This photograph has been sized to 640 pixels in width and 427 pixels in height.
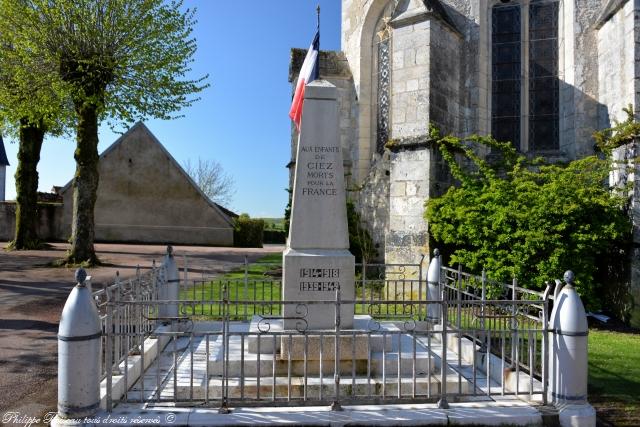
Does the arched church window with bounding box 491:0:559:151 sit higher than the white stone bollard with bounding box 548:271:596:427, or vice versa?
the arched church window with bounding box 491:0:559:151

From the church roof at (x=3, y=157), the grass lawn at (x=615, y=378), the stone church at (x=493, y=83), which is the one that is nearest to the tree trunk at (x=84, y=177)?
the stone church at (x=493, y=83)

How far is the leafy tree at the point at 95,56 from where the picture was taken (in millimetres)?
13094

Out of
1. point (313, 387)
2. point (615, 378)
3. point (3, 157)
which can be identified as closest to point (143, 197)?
point (3, 157)

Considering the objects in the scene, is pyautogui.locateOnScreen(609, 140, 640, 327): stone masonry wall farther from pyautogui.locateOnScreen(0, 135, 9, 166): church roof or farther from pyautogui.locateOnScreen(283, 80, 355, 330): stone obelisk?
pyautogui.locateOnScreen(0, 135, 9, 166): church roof

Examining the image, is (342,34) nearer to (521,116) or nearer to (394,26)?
(394,26)

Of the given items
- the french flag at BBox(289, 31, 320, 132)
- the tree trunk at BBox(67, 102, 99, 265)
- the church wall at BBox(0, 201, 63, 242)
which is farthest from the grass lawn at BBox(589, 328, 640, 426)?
the church wall at BBox(0, 201, 63, 242)

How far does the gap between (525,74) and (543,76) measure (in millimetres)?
387

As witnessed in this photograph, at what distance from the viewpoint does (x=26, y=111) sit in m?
14.5

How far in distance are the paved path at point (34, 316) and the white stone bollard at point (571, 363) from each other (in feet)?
15.0

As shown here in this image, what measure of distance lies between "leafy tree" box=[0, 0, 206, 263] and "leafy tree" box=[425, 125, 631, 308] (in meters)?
9.03

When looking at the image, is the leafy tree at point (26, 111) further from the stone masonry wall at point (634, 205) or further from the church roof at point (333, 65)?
the stone masonry wall at point (634, 205)

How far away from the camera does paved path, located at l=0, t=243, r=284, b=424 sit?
4.94 m

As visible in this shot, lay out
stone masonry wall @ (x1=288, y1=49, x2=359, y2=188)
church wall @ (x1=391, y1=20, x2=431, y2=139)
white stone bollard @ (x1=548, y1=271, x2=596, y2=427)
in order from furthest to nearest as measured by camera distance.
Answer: stone masonry wall @ (x1=288, y1=49, x2=359, y2=188)
church wall @ (x1=391, y1=20, x2=431, y2=139)
white stone bollard @ (x1=548, y1=271, x2=596, y2=427)

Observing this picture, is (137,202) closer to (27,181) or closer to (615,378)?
(27,181)
